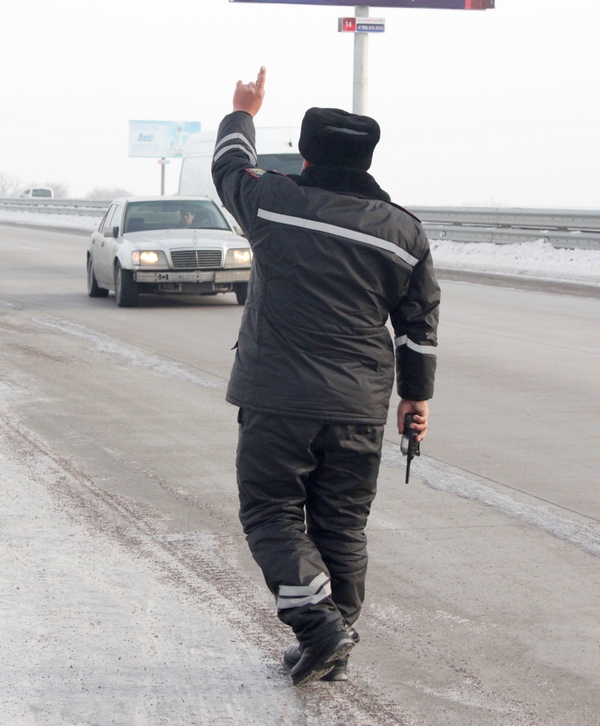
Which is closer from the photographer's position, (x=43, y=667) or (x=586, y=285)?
(x=43, y=667)

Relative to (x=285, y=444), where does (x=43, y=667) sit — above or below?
below

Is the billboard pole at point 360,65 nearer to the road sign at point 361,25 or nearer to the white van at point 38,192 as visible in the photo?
the road sign at point 361,25

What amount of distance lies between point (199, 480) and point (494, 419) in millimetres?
2745

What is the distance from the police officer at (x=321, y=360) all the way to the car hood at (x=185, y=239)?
1148cm

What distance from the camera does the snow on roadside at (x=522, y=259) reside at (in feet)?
74.9

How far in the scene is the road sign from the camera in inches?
1133

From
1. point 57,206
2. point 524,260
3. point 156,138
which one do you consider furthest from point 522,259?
point 156,138

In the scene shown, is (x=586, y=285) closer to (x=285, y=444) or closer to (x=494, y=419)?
(x=494, y=419)

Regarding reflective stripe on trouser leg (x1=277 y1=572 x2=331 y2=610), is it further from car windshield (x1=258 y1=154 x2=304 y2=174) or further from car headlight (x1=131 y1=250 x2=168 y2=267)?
car windshield (x1=258 y1=154 x2=304 y2=174)

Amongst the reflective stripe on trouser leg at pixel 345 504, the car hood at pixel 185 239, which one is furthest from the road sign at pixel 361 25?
the reflective stripe on trouser leg at pixel 345 504

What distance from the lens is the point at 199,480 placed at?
6254mm

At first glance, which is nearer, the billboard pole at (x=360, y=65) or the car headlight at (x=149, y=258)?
the car headlight at (x=149, y=258)

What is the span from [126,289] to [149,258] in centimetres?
54

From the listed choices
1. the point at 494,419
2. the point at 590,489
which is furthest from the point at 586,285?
the point at 590,489
